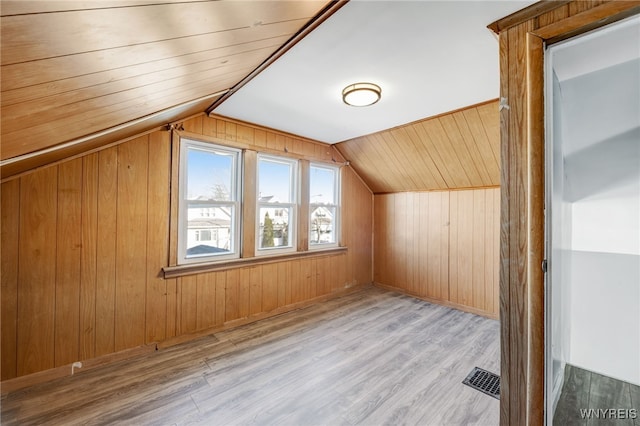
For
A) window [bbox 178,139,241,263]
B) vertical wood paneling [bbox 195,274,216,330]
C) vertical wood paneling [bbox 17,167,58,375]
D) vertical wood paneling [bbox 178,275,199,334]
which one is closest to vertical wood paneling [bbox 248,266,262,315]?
window [bbox 178,139,241,263]

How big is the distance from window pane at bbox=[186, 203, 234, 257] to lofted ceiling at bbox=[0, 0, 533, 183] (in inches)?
37.3

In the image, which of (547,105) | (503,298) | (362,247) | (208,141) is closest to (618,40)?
(547,105)

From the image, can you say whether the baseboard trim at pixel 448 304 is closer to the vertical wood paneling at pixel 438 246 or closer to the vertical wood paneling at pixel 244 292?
the vertical wood paneling at pixel 438 246

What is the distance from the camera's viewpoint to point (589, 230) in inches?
88.1

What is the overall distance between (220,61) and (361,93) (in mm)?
1110

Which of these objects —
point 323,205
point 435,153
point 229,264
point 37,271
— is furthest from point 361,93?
point 37,271

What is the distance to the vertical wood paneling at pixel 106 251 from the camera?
87.1 inches

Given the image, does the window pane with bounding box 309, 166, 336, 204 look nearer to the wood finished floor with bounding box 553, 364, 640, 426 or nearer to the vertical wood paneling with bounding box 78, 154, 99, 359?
the vertical wood paneling with bounding box 78, 154, 99, 359

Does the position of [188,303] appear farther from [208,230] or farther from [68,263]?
[68,263]

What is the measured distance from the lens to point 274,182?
345cm

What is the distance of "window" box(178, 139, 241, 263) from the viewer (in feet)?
8.88

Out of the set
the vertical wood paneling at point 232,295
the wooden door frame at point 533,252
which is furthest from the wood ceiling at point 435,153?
the vertical wood paneling at point 232,295

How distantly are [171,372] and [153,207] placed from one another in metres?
1.43

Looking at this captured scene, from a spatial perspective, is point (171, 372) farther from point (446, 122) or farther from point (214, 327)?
point (446, 122)
